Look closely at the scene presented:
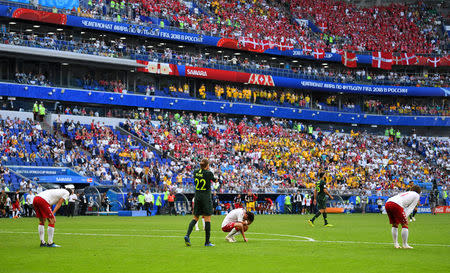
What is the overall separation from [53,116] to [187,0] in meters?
25.6

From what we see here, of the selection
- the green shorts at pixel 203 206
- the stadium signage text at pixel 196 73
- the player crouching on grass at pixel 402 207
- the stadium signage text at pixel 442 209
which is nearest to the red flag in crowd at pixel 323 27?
the stadium signage text at pixel 196 73

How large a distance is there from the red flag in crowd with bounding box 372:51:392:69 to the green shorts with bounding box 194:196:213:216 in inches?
2721

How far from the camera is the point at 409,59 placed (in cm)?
8362

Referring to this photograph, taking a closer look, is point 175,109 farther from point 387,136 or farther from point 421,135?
point 421,135

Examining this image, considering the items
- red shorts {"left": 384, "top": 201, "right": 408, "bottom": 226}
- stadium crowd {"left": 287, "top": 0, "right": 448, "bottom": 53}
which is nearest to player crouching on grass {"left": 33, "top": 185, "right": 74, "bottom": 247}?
red shorts {"left": 384, "top": 201, "right": 408, "bottom": 226}

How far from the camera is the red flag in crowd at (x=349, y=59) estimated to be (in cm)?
Answer: 8119

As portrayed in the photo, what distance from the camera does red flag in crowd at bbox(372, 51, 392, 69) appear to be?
271 feet

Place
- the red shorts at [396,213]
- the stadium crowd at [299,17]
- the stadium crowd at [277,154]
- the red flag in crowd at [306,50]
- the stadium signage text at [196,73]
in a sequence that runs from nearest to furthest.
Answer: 1. the red shorts at [396,213]
2. the stadium crowd at [277,154]
3. the stadium crowd at [299,17]
4. the stadium signage text at [196,73]
5. the red flag in crowd at [306,50]

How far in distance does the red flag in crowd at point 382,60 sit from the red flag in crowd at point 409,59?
6.17 ft

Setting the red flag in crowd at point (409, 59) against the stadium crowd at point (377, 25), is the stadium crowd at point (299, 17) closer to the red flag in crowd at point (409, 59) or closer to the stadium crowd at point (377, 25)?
the stadium crowd at point (377, 25)

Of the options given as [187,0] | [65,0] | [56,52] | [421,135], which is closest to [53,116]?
[56,52]

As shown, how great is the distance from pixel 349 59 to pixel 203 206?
67447mm

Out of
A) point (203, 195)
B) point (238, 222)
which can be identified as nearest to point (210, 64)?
point (238, 222)

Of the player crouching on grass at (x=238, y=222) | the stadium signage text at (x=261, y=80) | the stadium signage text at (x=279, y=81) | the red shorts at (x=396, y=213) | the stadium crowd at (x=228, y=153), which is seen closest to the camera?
the red shorts at (x=396, y=213)
